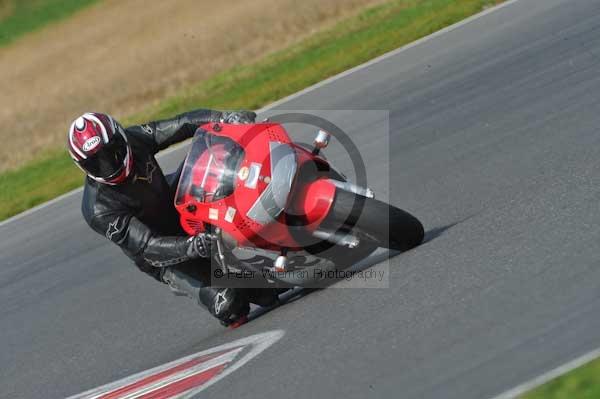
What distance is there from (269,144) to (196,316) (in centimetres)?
206

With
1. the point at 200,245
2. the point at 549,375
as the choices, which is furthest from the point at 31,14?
the point at 549,375

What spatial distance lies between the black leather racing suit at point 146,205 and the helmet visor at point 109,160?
0.73ft

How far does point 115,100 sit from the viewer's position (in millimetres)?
17250

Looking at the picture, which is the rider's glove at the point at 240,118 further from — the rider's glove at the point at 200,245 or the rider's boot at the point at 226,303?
the rider's boot at the point at 226,303

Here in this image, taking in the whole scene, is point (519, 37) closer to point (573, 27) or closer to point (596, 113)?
point (573, 27)

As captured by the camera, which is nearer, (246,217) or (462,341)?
(462,341)

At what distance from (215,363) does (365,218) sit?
4.48 feet

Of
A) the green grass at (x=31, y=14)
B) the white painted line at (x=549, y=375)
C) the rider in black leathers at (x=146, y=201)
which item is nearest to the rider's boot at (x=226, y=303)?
the rider in black leathers at (x=146, y=201)

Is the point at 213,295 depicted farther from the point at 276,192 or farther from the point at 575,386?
the point at 575,386

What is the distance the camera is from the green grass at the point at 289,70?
12.3m

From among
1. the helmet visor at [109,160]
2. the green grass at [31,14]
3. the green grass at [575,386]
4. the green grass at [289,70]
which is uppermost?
the helmet visor at [109,160]

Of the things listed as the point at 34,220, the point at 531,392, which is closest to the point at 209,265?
the point at 531,392

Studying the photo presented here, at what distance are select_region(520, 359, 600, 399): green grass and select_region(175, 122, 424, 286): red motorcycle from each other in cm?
192

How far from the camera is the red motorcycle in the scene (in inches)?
225
